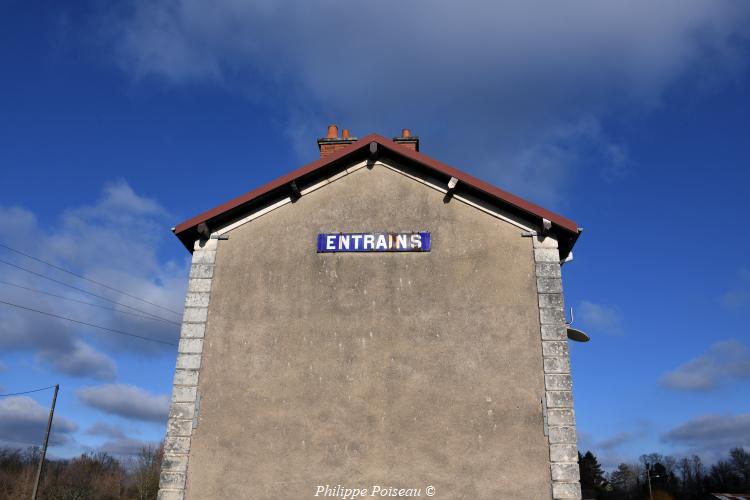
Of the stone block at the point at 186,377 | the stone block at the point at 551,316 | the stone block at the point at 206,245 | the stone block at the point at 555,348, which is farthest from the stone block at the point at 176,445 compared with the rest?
the stone block at the point at 551,316

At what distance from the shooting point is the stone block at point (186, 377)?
980 cm

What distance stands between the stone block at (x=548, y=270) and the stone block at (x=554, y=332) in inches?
36.3

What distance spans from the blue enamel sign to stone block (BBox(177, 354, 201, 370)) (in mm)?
2896

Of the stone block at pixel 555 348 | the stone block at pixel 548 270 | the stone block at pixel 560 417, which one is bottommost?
the stone block at pixel 560 417

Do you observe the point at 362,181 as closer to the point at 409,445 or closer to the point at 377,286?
the point at 377,286

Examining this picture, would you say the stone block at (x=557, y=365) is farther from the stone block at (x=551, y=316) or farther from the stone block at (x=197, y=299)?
the stone block at (x=197, y=299)

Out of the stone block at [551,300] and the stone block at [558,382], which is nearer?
the stone block at [558,382]

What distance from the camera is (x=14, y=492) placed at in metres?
54.9

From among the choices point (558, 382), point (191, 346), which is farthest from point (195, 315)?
point (558, 382)

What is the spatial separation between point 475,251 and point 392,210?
1.77m

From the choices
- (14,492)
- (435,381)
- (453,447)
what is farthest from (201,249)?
(14,492)

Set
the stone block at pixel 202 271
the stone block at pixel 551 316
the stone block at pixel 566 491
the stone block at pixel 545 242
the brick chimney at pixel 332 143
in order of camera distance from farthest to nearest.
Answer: the brick chimney at pixel 332 143, the stone block at pixel 202 271, the stone block at pixel 545 242, the stone block at pixel 551 316, the stone block at pixel 566 491

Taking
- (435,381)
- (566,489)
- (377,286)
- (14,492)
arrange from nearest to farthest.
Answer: (566,489)
(435,381)
(377,286)
(14,492)

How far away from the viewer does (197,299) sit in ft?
34.1
